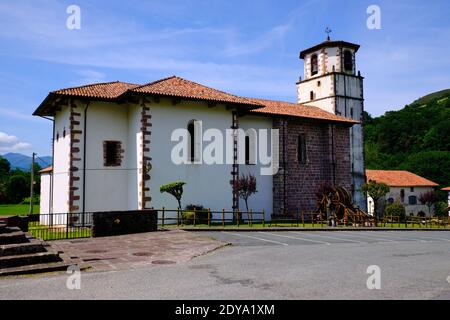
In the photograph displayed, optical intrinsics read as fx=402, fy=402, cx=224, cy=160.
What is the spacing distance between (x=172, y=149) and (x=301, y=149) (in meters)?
10.4

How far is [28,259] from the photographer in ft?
29.6

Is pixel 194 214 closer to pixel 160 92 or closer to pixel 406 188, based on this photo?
pixel 160 92

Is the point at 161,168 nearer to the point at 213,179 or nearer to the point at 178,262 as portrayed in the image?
the point at 213,179

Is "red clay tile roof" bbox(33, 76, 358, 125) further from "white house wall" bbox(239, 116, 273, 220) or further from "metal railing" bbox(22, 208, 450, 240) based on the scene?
"metal railing" bbox(22, 208, 450, 240)

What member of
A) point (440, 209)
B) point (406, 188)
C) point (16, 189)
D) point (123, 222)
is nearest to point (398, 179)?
point (406, 188)

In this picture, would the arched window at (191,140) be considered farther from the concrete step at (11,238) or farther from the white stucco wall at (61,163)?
the concrete step at (11,238)

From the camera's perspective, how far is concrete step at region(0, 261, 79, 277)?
8.27m

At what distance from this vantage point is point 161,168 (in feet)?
69.1

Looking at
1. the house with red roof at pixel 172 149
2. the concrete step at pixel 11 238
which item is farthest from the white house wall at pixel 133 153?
the concrete step at pixel 11 238

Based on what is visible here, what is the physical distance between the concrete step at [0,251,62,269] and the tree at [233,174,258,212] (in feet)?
47.4

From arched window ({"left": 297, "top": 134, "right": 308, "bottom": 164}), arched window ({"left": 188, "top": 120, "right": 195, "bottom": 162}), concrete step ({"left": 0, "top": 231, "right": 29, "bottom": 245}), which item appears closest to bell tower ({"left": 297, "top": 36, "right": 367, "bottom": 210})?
arched window ({"left": 297, "top": 134, "right": 308, "bottom": 164})
